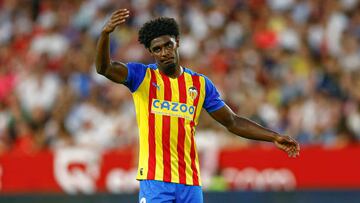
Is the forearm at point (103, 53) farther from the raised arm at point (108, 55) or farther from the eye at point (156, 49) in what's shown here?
the eye at point (156, 49)

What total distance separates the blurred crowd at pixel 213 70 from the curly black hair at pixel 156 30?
19.7 feet

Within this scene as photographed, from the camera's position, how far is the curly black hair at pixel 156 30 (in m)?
6.86

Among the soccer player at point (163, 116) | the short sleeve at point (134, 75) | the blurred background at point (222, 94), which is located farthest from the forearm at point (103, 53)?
the blurred background at point (222, 94)

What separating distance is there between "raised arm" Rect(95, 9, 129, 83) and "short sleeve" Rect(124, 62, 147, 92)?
1.7 inches

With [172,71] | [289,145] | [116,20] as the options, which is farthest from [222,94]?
[116,20]

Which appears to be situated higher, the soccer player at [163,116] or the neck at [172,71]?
the neck at [172,71]

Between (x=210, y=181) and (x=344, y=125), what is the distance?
1959mm

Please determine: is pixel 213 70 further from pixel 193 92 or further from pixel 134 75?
pixel 134 75

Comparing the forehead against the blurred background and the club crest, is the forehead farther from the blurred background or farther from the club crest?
the blurred background

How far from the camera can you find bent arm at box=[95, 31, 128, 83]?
6.52 metres

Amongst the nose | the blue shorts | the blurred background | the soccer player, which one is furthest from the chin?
the blurred background

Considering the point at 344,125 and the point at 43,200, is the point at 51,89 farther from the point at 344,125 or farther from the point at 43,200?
the point at 344,125

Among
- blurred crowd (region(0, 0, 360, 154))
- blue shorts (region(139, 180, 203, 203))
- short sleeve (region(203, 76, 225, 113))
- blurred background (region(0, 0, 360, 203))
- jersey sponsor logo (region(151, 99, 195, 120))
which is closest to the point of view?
blue shorts (region(139, 180, 203, 203))

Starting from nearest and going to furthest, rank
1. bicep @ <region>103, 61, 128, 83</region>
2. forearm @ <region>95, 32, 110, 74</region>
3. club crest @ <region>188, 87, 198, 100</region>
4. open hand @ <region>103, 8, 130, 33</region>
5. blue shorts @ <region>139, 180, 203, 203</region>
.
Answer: open hand @ <region>103, 8, 130, 33</region> → forearm @ <region>95, 32, 110, 74</region> → bicep @ <region>103, 61, 128, 83</region> → blue shorts @ <region>139, 180, 203, 203</region> → club crest @ <region>188, 87, 198, 100</region>
